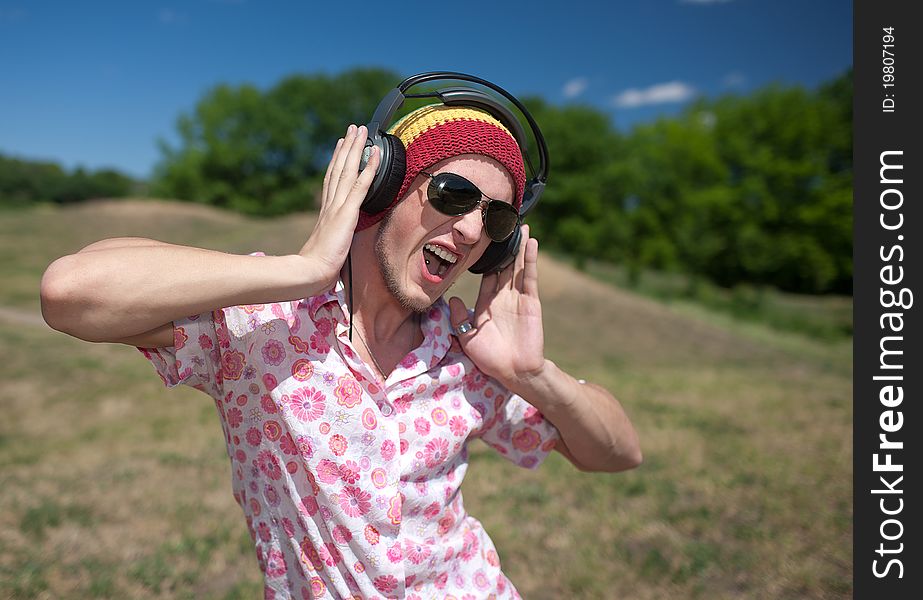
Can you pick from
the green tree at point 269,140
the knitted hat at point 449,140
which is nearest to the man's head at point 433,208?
the knitted hat at point 449,140

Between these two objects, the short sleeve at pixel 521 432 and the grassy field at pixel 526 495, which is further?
the grassy field at pixel 526 495

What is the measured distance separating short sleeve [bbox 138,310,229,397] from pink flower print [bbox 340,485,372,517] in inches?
18.2

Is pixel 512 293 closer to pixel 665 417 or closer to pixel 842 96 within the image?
pixel 665 417

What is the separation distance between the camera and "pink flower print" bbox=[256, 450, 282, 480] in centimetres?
163

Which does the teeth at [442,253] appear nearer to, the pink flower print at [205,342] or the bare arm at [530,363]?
the bare arm at [530,363]

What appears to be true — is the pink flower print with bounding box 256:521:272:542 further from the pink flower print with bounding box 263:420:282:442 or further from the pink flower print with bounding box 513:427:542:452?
the pink flower print with bounding box 513:427:542:452

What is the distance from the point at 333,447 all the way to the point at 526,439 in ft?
2.24

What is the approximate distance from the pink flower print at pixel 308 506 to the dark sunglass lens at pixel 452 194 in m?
0.81

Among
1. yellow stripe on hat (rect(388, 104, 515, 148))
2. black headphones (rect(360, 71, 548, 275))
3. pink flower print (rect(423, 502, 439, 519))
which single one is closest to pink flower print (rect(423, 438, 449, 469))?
pink flower print (rect(423, 502, 439, 519))

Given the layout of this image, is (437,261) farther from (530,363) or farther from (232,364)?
(232,364)

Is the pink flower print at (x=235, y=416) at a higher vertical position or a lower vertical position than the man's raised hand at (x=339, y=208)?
lower

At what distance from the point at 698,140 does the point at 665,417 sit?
3453cm

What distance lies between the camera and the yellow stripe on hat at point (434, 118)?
1742 mm

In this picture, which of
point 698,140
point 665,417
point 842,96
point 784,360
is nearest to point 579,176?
point 698,140
